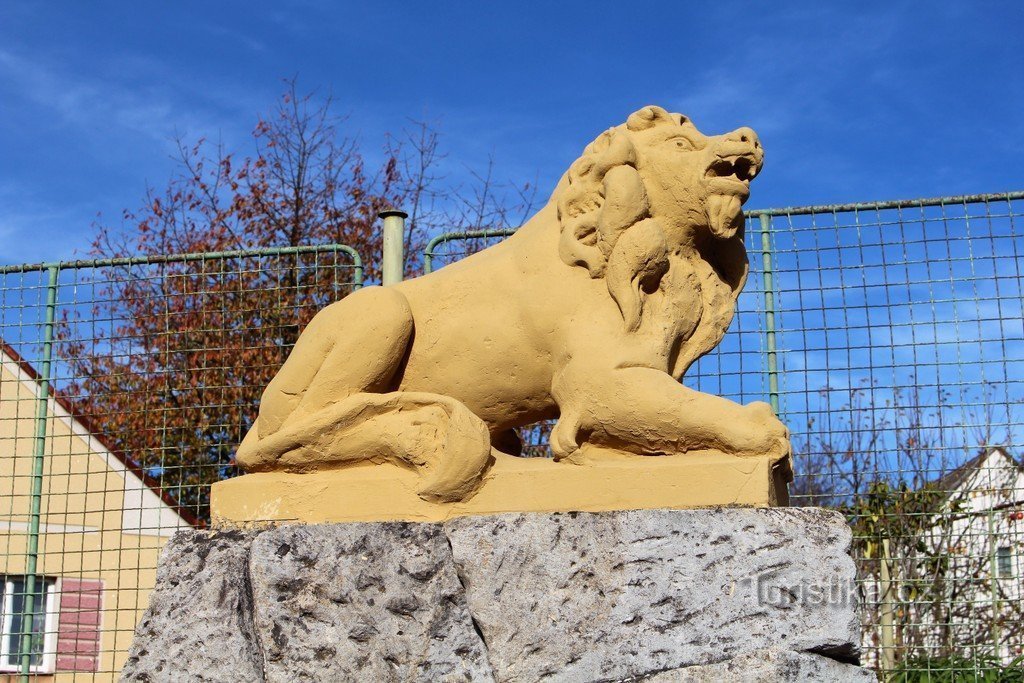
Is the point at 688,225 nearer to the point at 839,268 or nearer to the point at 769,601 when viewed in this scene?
the point at 769,601

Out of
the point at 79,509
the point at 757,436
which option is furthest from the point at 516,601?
the point at 79,509

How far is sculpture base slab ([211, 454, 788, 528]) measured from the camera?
10.5ft

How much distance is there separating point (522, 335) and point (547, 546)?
0.67 metres

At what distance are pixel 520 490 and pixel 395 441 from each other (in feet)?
1.30

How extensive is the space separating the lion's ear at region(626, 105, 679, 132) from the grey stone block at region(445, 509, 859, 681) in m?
1.19

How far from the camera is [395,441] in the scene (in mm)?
3467

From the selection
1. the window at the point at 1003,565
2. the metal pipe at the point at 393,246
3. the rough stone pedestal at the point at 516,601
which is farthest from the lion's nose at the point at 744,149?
the window at the point at 1003,565

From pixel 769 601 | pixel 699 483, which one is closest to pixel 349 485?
Result: pixel 699 483

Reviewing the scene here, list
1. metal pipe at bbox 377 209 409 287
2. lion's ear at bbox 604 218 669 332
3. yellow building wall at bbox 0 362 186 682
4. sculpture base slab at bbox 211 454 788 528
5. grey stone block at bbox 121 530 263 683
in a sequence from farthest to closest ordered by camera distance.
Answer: yellow building wall at bbox 0 362 186 682
metal pipe at bbox 377 209 409 287
lion's ear at bbox 604 218 669 332
grey stone block at bbox 121 530 263 683
sculpture base slab at bbox 211 454 788 528

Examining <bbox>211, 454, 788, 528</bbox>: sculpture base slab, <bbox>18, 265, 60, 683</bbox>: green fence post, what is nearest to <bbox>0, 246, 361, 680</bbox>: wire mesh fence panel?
<bbox>18, 265, 60, 683</bbox>: green fence post

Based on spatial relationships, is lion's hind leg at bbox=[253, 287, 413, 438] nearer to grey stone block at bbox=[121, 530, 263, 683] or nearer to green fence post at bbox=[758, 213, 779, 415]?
grey stone block at bbox=[121, 530, 263, 683]

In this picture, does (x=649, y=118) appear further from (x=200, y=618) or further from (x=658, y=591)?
(x=200, y=618)

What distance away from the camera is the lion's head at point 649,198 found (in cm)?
349

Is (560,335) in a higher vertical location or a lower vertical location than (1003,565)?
higher
